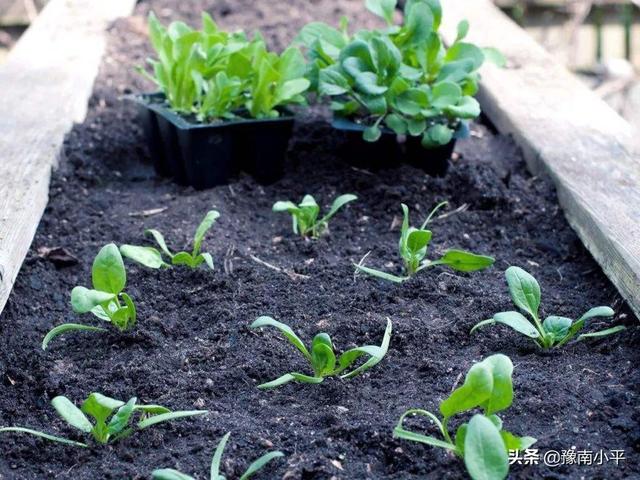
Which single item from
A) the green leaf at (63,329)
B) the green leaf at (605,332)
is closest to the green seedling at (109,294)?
the green leaf at (63,329)

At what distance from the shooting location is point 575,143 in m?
2.31

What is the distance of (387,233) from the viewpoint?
2.12 metres

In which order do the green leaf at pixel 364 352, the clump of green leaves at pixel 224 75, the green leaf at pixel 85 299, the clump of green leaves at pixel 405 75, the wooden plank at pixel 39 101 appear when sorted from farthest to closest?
the clump of green leaves at pixel 224 75 → the clump of green leaves at pixel 405 75 → the wooden plank at pixel 39 101 → the green leaf at pixel 85 299 → the green leaf at pixel 364 352

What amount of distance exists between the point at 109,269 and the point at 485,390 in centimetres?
75

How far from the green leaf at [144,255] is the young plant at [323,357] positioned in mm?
404

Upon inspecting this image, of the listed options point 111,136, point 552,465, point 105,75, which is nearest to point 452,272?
point 552,465

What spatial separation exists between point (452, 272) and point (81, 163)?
1065 mm

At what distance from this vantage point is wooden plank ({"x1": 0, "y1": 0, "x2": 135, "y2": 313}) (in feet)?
6.28

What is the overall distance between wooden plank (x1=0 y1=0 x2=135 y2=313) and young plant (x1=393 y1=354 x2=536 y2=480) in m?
0.86

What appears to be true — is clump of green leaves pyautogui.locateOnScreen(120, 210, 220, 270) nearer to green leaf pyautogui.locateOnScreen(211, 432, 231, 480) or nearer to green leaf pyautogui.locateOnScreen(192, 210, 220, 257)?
green leaf pyautogui.locateOnScreen(192, 210, 220, 257)

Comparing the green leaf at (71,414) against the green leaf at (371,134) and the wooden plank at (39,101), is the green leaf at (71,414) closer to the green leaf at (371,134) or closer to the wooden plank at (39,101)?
the wooden plank at (39,101)

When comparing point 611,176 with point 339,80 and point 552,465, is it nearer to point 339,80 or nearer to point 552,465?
point 339,80

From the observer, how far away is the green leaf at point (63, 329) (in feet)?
5.19

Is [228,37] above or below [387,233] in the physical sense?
above
